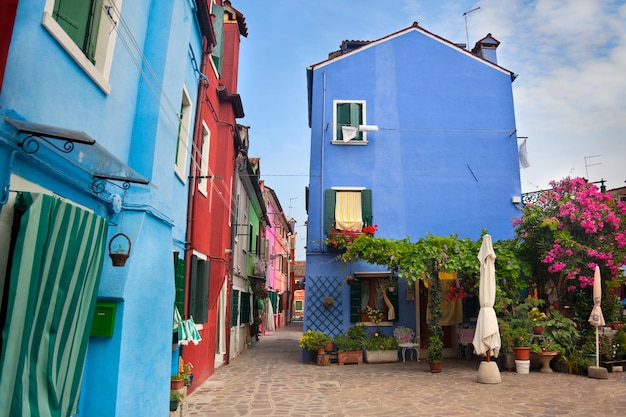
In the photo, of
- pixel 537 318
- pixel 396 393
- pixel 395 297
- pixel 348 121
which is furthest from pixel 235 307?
pixel 537 318

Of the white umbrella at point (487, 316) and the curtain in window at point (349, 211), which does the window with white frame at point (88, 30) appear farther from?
the curtain in window at point (349, 211)

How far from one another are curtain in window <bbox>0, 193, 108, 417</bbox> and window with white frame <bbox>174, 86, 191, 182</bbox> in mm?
3999

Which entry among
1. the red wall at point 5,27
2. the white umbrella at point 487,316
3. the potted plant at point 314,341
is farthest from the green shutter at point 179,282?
the white umbrella at point 487,316

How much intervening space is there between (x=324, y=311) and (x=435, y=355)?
368 cm

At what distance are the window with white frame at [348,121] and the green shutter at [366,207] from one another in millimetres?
1671

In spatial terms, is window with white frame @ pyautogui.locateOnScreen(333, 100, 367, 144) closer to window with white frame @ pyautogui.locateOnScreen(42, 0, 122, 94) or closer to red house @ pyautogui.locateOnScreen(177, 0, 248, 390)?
red house @ pyautogui.locateOnScreen(177, 0, 248, 390)

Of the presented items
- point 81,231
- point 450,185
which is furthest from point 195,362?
point 450,185

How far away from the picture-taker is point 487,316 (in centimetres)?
999

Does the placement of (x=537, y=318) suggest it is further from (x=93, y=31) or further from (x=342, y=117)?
(x=93, y=31)

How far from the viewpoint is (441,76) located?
15391 mm

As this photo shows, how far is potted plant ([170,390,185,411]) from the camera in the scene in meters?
6.61

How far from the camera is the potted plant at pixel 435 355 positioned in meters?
11.2

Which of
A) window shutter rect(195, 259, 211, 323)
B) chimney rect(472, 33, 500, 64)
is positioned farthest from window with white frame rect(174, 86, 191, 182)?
chimney rect(472, 33, 500, 64)

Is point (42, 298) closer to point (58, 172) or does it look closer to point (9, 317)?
point (9, 317)
